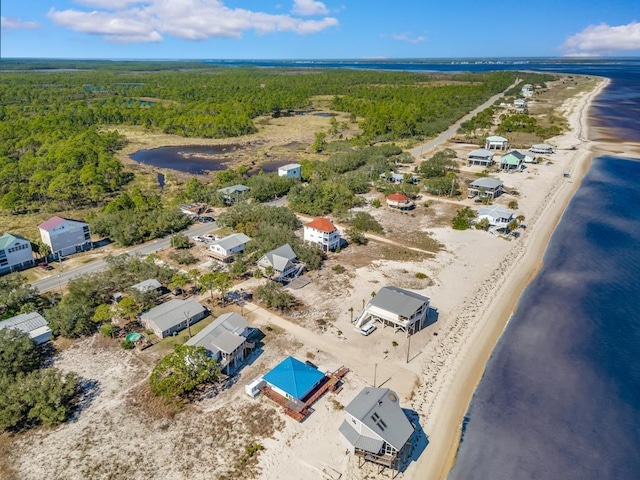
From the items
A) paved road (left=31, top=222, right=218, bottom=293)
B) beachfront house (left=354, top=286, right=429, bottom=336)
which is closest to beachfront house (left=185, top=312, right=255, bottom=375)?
beachfront house (left=354, top=286, right=429, bottom=336)

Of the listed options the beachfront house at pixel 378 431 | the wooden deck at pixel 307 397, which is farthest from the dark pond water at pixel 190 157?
the beachfront house at pixel 378 431

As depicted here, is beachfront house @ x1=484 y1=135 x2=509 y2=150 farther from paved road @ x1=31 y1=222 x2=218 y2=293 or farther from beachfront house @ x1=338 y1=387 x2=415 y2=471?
beachfront house @ x1=338 y1=387 x2=415 y2=471

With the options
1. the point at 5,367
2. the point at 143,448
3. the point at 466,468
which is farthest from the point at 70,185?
the point at 466,468

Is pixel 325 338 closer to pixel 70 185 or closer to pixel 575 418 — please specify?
pixel 575 418

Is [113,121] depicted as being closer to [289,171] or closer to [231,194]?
[289,171]

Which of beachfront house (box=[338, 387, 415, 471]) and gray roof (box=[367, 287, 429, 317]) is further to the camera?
gray roof (box=[367, 287, 429, 317])

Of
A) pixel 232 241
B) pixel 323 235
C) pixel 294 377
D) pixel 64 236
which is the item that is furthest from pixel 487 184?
pixel 64 236

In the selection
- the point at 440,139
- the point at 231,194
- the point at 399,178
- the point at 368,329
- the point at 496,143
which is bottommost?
the point at 368,329
